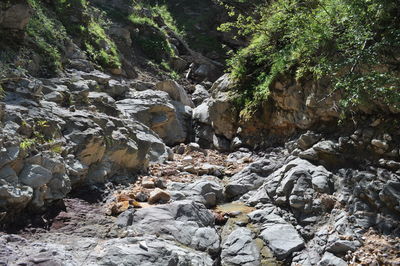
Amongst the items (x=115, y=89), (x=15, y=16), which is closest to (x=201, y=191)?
(x=115, y=89)

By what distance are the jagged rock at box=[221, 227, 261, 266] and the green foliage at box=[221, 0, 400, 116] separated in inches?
103

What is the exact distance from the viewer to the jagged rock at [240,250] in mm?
5559

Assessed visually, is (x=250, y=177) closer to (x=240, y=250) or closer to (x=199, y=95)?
(x=240, y=250)

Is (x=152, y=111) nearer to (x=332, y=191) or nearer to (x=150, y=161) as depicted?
(x=150, y=161)

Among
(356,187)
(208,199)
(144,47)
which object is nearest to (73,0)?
(144,47)

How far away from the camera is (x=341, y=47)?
6.43m

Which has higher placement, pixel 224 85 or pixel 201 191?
pixel 224 85

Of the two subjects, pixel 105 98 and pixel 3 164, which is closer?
pixel 3 164

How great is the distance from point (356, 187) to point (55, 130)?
555 centimetres

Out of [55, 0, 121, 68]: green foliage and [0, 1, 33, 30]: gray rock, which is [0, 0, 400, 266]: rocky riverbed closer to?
[0, 1, 33, 30]: gray rock

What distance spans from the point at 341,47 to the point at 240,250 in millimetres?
3791

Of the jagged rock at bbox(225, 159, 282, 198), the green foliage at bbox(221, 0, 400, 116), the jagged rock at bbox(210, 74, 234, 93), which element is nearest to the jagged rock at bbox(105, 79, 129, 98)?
the jagged rock at bbox(210, 74, 234, 93)

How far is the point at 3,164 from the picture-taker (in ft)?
17.6

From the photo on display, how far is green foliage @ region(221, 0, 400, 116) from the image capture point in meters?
5.64
